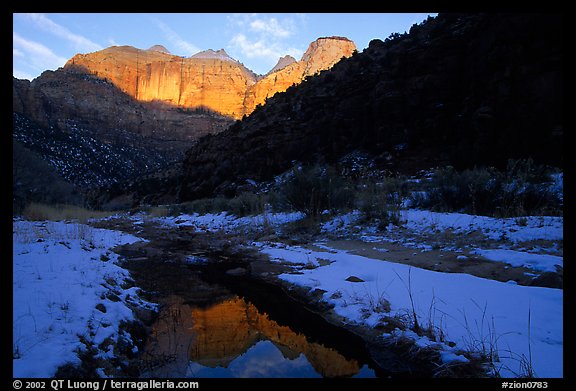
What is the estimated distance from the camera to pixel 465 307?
3070 mm

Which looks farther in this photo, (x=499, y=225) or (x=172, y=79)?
(x=172, y=79)

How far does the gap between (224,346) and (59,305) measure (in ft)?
5.38

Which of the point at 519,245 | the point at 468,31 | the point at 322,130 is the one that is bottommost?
the point at 519,245

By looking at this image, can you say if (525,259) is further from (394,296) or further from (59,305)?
(59,305)

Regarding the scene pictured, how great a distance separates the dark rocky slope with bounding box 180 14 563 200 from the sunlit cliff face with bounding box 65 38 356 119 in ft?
242

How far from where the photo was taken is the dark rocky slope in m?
15.9

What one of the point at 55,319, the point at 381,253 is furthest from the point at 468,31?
the point at 55,319

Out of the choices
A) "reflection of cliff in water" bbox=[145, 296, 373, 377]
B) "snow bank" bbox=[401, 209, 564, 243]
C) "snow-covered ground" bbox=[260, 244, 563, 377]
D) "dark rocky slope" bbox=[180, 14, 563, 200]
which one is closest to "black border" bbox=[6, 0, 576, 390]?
"snow-covered ground" bbox=[260, 244, 563, 377]

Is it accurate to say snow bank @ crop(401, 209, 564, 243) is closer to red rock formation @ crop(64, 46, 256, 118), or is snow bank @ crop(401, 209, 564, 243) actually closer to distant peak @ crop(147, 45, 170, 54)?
red rock formation @ crop(64, 46, 256, 118)
